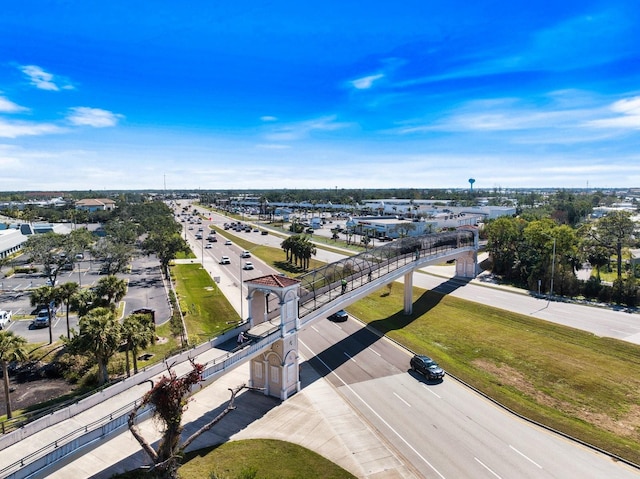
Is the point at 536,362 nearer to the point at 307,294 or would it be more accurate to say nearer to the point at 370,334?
the point at 370,334

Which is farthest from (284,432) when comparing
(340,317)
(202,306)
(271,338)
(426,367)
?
(202,306)

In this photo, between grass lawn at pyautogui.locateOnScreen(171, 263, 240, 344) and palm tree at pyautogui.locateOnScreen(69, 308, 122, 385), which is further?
grass lawn at pyautogui.locateOnScreen(171, 263, 240, 344)

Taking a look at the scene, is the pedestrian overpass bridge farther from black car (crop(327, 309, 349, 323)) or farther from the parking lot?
the parking lot

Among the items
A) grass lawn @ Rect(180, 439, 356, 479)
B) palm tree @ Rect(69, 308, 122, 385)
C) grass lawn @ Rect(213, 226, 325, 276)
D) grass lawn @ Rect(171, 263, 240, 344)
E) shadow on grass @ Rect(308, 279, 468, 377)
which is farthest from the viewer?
grass lawn @ Rect(213, 226, 325, 276)

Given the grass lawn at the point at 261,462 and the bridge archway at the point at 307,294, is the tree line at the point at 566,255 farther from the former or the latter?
the grass lawn at the point at 261,462

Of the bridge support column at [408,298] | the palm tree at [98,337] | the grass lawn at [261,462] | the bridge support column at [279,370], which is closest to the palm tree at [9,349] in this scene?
the palm tree at [98,337]

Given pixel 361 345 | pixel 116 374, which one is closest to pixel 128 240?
pixel 116 374

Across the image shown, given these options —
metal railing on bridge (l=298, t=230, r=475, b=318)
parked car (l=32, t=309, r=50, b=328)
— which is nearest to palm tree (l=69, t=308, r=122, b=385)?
metal railing on bridge (l=298, t=230, r=475, b=318)

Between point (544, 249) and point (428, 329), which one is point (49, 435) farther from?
point (544, 249)
